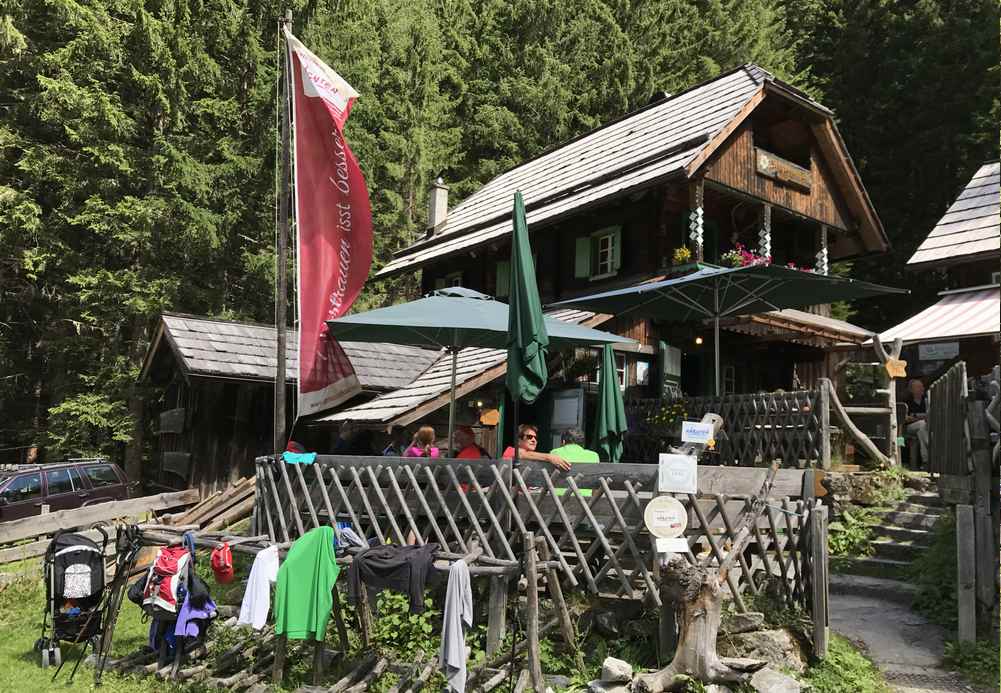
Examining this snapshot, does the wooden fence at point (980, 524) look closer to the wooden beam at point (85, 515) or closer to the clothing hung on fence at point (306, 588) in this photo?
the clothing hung on fence at point (306, 588)

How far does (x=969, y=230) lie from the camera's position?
1958cm

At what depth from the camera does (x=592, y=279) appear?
1731 cm

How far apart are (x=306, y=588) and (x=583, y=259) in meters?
12.0

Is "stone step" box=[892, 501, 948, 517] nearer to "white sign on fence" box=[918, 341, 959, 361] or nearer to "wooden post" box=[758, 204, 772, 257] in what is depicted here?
"wooden post" box=[758, 204, 772, 257]

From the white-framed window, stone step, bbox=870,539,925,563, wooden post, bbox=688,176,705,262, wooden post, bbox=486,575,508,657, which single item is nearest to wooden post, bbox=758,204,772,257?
wooden post, bbox=688,176,705,262

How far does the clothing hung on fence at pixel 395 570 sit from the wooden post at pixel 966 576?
492cm

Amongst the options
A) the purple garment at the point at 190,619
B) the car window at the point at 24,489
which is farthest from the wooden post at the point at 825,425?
the car window at the point at 24,489

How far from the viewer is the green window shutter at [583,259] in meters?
17.5

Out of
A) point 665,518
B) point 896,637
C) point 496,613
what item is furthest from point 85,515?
point 896,637

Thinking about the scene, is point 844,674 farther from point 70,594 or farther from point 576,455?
point 70,594

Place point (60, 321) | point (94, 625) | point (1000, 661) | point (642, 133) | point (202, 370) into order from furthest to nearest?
point (60, 321) < point (642, 133) < point (202, 370) < point (94, 625) < point (1000, 661)

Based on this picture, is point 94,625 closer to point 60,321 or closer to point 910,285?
point 60,321

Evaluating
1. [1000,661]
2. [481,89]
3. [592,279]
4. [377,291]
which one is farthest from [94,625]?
[481,89]

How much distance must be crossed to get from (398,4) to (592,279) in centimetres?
2042
